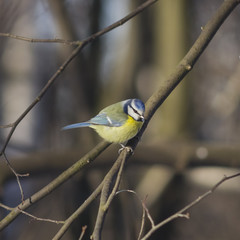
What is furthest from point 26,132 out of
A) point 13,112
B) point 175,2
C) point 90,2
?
point 175,2

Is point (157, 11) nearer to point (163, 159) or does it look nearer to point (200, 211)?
point (163, 159)

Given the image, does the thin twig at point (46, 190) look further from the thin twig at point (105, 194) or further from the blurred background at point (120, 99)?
the blurred background at point (120, 99)

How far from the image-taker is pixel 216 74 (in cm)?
841

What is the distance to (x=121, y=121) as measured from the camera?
288cm

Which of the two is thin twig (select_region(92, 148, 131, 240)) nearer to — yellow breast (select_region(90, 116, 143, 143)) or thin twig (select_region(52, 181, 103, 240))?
thin twig (select_region(52, 181, 103, 240))

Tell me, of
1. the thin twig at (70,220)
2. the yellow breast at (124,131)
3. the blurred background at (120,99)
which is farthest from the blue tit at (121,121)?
the blurred background at (120,99)

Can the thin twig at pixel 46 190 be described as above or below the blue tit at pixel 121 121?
above

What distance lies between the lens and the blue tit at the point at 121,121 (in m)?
2.57

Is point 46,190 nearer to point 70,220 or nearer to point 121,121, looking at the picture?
point 70,220

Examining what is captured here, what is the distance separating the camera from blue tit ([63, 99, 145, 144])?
8.44 ft

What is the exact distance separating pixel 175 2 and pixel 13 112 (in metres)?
6.85

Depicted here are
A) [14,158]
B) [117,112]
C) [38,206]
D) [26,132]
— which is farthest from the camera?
[26,132]

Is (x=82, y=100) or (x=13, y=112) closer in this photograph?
(x=82, y=100)

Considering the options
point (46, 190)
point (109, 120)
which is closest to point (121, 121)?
point (109, 120)
